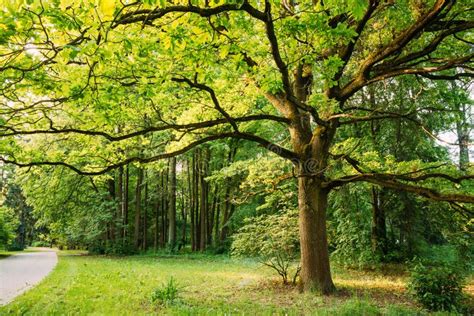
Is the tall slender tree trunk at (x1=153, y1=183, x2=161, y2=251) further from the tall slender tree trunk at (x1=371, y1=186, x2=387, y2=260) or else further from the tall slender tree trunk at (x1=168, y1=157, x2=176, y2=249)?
the tall slender tree trunk at (x1=371, y1=186, x2=387, y2=260)

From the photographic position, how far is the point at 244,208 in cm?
2455

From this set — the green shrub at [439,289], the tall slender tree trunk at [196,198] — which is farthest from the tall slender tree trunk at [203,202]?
the green shrub at [439,289]

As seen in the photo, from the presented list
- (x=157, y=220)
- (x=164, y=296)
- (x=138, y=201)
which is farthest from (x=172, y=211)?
(x=164, y=296)

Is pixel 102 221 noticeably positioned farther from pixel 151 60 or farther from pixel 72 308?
pixel 151 60

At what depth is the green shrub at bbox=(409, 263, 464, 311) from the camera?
7465 millimetres

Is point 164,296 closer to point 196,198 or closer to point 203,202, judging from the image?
point 203,202

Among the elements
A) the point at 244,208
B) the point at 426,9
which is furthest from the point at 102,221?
the point at 426,9

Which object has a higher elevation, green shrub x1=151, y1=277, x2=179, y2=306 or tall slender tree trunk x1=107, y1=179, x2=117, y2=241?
tall slender tree trunk x1=107, y1=179, x2=117, y2=241

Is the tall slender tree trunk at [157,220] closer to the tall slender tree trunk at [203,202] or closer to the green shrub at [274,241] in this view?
the tall slender tree trunk at [203,202]

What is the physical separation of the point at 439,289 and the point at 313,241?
2.84 metres

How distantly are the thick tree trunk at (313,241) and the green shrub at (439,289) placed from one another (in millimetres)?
2047

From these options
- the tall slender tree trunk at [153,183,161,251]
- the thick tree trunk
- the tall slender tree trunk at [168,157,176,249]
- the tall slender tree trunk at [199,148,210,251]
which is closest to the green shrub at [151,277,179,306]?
the thick tree trunk

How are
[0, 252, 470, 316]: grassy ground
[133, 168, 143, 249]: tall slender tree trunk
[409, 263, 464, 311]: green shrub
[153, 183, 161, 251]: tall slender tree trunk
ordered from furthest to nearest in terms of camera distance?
[153, 183, 161, 251]: tall slender tree trunk, [133, 168, 143, 249]: tall slender tree trunk, [409, 263, 464, 311]: green shrub, [0, 252, 470, 316]: grassy ground

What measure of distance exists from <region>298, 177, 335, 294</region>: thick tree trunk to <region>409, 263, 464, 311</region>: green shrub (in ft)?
6.71
